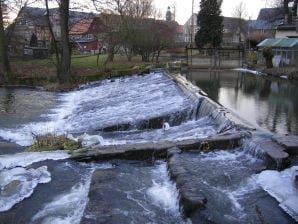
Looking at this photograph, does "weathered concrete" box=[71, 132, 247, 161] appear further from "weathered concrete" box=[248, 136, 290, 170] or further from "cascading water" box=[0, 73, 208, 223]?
"weathered concrete" box=[248, 136, 290, 170]

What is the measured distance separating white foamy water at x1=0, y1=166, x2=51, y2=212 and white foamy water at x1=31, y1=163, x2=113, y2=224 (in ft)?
1.90

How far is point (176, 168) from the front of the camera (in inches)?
277

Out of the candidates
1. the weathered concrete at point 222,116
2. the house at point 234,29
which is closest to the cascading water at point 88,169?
the weathered concrete at point 222,116

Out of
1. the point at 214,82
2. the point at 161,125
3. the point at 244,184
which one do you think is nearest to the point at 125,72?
the point at 214,82

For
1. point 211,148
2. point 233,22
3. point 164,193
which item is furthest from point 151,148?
point 233,22

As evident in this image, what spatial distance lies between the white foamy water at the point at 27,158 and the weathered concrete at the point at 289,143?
4347 mm

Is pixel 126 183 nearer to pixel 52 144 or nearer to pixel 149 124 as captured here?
pixel 52 144

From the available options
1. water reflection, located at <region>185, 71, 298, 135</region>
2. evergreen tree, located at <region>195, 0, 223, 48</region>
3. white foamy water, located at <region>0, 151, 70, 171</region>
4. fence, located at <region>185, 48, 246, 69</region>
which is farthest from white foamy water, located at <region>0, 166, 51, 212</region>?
evergreen tree, located at <region>195, 0, 223, 48</region>

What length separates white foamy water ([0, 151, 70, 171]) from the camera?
7.64 meters

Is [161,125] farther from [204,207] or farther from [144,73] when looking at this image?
[144,73]

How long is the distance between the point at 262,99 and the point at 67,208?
12208mm

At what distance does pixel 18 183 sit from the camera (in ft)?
22.2

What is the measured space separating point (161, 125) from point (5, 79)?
647 inches

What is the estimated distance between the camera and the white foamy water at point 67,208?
5.54 metres
